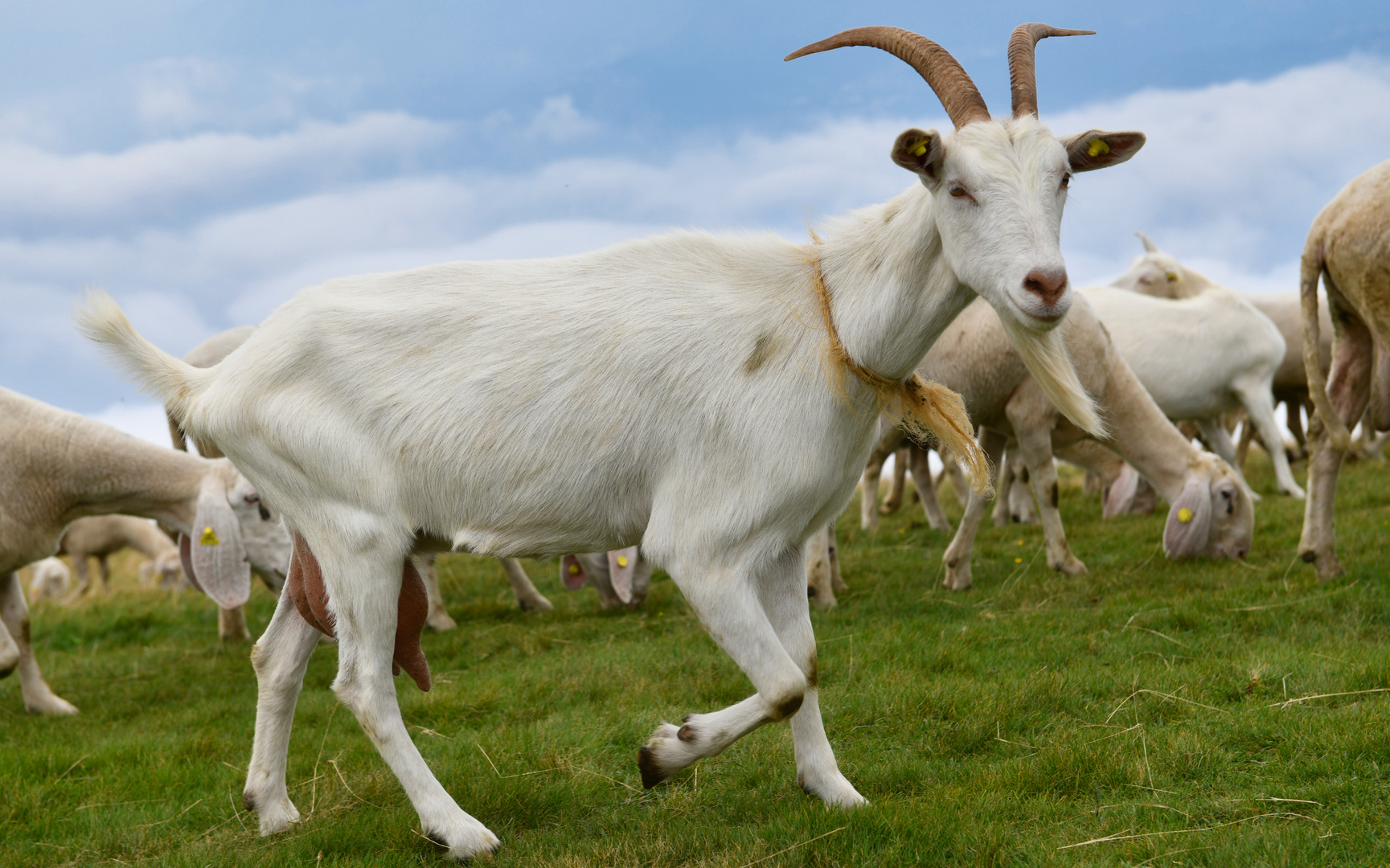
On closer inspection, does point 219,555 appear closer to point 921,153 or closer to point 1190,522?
point 921,153

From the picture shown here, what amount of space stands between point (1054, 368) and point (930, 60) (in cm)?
107

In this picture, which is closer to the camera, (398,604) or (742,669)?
(742,669)

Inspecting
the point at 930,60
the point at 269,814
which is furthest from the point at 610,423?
the point at 269,814

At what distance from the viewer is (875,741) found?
462 centimetres

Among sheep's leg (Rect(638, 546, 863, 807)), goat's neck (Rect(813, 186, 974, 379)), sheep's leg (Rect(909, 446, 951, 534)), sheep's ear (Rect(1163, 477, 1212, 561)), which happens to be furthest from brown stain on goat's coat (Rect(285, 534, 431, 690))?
sheep's leg (Rect(909, 446, 951, 534))

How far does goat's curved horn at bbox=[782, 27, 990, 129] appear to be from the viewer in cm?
348

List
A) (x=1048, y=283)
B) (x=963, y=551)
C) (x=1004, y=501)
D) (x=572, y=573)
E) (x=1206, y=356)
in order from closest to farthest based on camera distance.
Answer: (x=1048, y=283), (x=963, y=551), (x=572, y=573), (x=1206, y=356), (x=1004, y=501)

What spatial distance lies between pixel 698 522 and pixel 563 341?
2.55 ft

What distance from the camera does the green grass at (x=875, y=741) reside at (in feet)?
11.6

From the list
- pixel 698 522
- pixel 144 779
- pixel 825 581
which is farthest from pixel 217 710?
pixel 698 522

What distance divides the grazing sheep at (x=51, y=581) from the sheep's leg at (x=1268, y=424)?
1603 cm

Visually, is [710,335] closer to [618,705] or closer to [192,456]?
[618,705]

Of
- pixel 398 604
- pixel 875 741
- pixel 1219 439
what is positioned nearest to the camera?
pixel 398 604

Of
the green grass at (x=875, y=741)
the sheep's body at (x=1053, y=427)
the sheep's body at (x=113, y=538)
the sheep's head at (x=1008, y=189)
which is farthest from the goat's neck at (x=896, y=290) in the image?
the sheep's body at (x=113, y=538)
